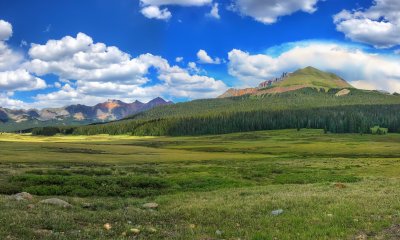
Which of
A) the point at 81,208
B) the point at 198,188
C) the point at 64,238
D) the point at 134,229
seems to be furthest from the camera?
the point at 198,188

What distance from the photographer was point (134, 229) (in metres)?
16.8

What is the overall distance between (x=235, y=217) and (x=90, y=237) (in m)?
8.08

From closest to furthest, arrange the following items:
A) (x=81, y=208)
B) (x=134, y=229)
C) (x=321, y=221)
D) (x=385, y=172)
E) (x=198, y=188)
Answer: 1. (x=134, y=229)
2. (x=321, y=221)
3. (x=81, y=208)
4. (x=198, y=188)
5. (x=385, y=172)

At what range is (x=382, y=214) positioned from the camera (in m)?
20.7

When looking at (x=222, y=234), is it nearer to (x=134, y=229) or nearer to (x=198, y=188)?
(x=134, y=229)

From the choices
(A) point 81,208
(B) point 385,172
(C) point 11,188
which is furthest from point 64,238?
(B) point 385,172

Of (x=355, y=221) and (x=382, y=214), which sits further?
(x=382, y=214)

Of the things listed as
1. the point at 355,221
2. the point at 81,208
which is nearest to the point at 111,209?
the point at 81,208

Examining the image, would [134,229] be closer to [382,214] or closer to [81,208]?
[81,208]

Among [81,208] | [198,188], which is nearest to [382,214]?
[81,208]

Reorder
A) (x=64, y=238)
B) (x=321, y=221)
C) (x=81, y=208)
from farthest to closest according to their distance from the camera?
(x=81, y=208) < (x=321, y=221) < (x=64, y=238)

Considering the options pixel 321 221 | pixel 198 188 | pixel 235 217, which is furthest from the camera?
pixel 198 188

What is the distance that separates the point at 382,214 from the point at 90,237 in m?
14.7

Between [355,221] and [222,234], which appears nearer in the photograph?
[222,234]
